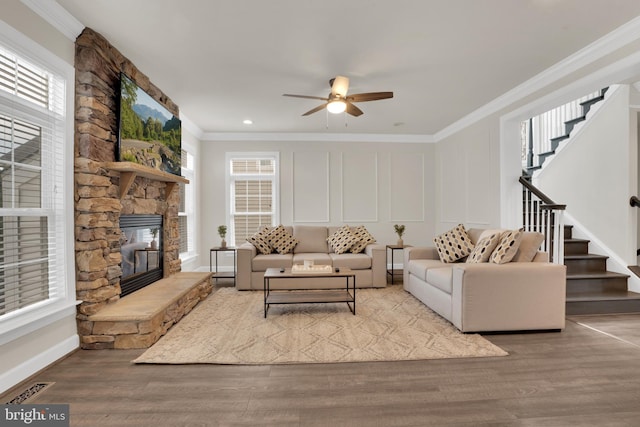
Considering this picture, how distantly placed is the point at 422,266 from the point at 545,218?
1.80 m

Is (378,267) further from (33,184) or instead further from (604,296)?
(33,184)

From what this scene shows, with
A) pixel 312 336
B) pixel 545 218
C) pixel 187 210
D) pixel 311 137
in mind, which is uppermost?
pixel 311 137

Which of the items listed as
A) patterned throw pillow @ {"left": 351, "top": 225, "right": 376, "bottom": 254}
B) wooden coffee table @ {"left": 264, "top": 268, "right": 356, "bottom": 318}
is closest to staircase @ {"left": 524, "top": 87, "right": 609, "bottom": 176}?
patterned throw pillow @ {"left": 351, "top": 225, "right": 376, "bottom": 254}

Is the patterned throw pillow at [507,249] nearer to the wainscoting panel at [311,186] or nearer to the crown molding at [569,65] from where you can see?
the crown molding at [569,65]

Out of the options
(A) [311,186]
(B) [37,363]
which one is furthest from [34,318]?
(A) [311,186]

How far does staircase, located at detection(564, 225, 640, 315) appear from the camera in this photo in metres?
3.72

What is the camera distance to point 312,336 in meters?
3.09

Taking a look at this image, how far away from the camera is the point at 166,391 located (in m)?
2.14

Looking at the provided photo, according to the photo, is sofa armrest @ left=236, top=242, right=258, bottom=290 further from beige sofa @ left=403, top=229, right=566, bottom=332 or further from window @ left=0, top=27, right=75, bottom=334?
beige sofa @ left=403, top=229, right=566, bottom=332

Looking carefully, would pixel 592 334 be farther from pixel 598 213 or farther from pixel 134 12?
pixel 134 12

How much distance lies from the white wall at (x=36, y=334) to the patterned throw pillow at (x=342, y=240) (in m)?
3.54

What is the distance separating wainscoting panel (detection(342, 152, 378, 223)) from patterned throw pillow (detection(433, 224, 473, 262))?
2272 mm

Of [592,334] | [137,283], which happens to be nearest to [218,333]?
[137,283]

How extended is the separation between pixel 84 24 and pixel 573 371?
467cm
